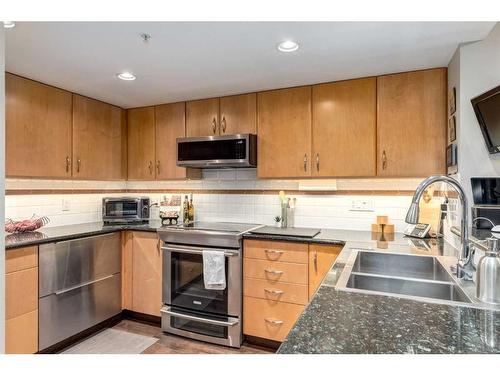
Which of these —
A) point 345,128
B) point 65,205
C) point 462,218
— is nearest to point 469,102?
point 345,128

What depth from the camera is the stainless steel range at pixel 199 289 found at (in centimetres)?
235

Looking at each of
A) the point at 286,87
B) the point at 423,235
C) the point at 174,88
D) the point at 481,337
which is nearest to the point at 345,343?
the point at 481,337

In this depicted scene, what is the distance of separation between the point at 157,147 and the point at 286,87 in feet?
4.73

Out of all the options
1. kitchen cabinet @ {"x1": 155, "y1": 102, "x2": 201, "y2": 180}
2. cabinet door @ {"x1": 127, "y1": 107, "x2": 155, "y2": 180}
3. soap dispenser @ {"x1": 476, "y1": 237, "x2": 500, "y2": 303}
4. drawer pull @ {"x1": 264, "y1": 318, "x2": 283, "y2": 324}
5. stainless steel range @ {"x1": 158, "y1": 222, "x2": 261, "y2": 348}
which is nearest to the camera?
soap dispenser @ {"x1": 476, "y1": 237, "x2": 500, "y2": 303}

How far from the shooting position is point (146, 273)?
2.73 meters

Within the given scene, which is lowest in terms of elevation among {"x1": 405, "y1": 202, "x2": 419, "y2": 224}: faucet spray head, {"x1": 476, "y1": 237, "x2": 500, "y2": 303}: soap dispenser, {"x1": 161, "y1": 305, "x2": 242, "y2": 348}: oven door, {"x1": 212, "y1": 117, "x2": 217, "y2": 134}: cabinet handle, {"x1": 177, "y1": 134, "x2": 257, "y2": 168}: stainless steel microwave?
{"x1": 161, "y1": 305, "x2": 242, "y2": 348}: oven door

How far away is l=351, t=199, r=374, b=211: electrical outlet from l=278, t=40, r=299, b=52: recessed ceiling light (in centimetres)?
Result: 140

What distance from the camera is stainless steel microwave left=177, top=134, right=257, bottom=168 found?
8.45 ft

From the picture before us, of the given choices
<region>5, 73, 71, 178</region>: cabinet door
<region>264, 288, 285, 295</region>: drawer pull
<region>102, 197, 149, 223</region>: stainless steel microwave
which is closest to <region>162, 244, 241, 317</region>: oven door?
<region>264, 288, 285, 295</region>: drawer pull

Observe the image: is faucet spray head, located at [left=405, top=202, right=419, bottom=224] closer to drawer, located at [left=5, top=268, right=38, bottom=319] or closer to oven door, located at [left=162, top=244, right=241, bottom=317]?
oven door, located at [left=162, top=244, right=241, bottom=317]

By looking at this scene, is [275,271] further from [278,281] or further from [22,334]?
[22,334]

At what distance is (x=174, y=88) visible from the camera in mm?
2576
